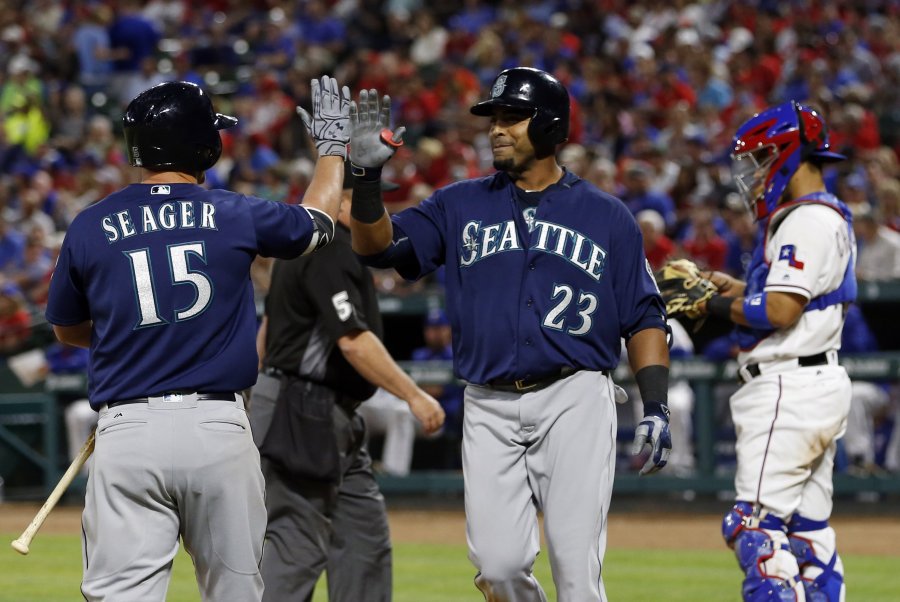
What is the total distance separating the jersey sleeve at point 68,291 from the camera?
14.1 feet

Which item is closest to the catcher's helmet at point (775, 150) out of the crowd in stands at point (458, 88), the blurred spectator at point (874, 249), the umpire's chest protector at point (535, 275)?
the umpire's chest protector at point (535, 275)

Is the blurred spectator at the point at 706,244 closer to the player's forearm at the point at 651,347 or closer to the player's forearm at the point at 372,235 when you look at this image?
the player's forearm at the point at 651,347

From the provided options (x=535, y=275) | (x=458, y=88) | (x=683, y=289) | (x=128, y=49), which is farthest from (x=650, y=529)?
(x=128, y=49)

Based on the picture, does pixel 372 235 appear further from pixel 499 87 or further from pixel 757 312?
pixel 757 312

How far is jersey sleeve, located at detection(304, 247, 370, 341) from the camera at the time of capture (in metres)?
5.79

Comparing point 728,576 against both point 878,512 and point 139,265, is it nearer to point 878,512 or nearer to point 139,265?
point 878,512

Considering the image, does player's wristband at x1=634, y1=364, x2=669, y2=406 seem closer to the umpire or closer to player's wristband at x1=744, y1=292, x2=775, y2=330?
player's wristband at x1=744, y1=292, x2=775, y2=330

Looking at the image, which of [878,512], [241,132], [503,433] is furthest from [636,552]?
[241,132]

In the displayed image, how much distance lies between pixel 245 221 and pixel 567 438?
4.29 feet

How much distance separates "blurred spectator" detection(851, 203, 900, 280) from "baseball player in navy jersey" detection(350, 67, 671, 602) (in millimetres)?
7064

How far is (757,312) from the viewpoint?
5613mm

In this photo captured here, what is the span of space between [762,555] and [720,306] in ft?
3.38

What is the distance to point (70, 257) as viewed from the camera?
431 cm

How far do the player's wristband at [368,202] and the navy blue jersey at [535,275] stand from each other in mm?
206
